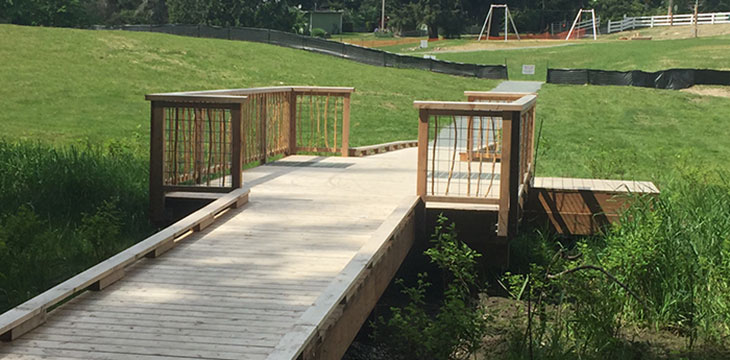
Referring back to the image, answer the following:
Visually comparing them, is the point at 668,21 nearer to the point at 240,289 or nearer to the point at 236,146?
the point at 236,146

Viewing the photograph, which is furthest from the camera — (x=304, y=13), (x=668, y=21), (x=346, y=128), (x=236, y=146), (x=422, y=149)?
(x=304, y=13)

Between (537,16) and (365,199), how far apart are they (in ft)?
229

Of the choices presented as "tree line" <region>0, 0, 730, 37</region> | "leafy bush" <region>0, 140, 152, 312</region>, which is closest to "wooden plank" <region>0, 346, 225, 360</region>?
"leafy bush" <region>0, 140, 152, 312</region>

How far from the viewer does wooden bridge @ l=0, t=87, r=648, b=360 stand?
203 inches

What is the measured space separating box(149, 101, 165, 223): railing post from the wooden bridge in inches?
0.4

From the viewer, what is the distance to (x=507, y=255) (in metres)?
8.89

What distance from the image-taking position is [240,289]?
241 inches

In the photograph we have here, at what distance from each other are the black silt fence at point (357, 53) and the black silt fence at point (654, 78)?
4.18 metres

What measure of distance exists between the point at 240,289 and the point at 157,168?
3.27 meters

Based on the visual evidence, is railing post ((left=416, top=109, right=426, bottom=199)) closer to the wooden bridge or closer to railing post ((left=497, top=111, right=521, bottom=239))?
the wooden bridge

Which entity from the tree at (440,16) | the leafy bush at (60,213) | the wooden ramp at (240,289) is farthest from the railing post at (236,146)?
the tree at (440,16)

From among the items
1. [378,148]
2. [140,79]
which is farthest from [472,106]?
[140,79]

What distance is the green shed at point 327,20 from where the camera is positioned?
3354 inches

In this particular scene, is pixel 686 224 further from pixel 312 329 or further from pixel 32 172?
pixel 32 172
